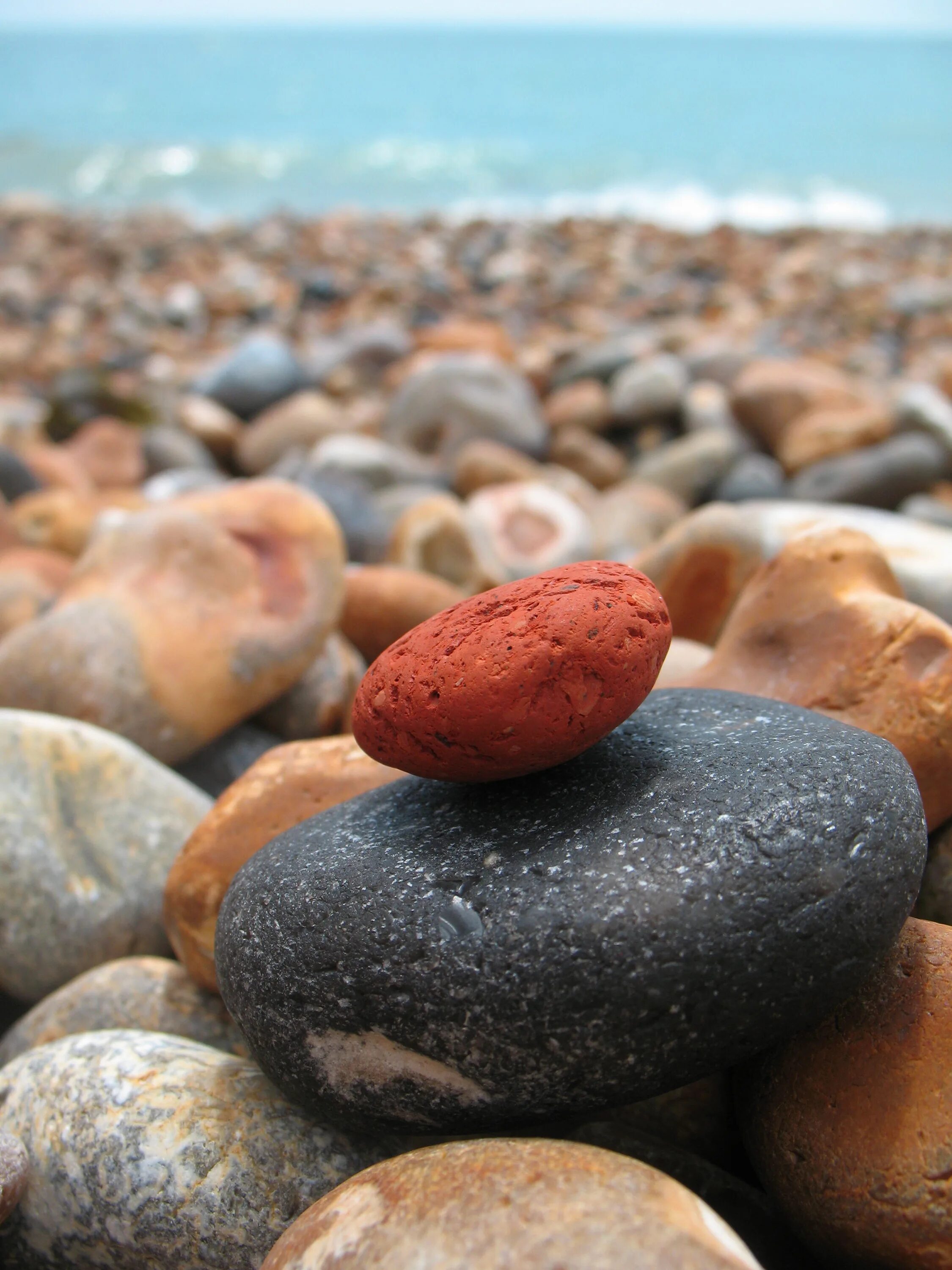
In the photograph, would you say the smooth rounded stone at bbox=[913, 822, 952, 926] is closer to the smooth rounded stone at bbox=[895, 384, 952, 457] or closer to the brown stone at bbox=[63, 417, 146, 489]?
the smooth rounded stone at bbox=[895, 384, 952, 457]

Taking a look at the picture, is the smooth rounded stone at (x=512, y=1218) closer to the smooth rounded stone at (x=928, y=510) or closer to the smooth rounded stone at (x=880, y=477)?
the smooth rounded stone at (x=928, y=510)

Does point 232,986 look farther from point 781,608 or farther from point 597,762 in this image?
point 781,608

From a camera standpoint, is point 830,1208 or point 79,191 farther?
point 79,191

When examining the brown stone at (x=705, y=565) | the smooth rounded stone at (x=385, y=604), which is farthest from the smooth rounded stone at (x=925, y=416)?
the smooth rounded stone at (x=385, y=604)

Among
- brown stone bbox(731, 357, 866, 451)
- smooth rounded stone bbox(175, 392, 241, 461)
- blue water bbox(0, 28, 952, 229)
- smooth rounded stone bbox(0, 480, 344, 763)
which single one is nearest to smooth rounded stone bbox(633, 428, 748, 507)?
brown stone bbox(731, 357, 866, 451)

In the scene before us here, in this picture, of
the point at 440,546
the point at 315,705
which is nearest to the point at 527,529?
the point at 440,546

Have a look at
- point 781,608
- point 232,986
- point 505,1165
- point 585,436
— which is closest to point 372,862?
point 232,986
